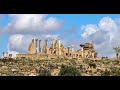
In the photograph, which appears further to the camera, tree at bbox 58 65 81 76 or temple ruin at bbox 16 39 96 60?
temple ruin at bbox 16 39 96 60

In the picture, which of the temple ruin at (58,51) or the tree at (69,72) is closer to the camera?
the tree at (69,72)

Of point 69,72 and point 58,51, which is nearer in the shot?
point 69,72
